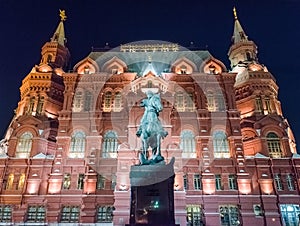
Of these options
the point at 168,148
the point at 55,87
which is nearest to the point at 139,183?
the point at 168,148

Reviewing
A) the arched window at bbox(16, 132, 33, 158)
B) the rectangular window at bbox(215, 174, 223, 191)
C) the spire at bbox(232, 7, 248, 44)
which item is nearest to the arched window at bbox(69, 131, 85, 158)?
the arched window at bbox(16, 132, 33, 158)

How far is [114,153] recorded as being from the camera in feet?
119

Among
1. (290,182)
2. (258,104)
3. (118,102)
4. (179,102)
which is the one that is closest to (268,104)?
(258,104)

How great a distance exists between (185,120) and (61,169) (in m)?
15.3

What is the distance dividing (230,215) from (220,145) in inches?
314

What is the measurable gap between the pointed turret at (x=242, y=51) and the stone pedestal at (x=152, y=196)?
35.0 metres

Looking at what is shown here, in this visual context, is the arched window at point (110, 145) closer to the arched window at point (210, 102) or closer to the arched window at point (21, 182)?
the arched window at point (21, 182)

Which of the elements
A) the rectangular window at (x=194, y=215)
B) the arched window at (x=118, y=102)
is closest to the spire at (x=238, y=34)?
the arched window at (x=118, y=102)

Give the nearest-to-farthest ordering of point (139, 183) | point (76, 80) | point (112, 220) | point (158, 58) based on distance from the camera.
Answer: point (139, 183), point (112, 220), point (76, 80), point (158, 58)

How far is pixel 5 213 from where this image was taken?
33.0 meters

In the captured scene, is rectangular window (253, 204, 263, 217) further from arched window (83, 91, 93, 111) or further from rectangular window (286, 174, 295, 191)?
arched window (83, 91, 93, 111)

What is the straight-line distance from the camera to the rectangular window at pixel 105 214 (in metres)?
32.5

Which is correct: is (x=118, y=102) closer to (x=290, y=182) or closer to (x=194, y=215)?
(x=194, y=215)

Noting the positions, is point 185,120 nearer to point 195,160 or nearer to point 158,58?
point 195,160
